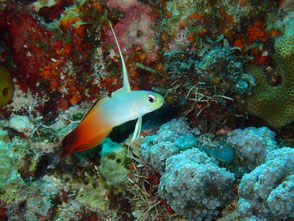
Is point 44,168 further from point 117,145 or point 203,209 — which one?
point 203,209

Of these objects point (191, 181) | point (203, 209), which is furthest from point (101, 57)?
point (203, 209)

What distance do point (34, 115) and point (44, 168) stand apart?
47.1 inches

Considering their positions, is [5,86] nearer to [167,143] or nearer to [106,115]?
[106,115]

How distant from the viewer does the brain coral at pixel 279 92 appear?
135 inches

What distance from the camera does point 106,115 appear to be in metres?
2.26

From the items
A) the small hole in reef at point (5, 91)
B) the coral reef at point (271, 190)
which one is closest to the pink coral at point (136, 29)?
the small hole in reef at point (5, 91)

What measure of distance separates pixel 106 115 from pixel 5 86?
3.26 m

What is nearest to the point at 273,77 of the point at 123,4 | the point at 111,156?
the point at 123,4

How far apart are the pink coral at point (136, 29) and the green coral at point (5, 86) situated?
8.08 ft

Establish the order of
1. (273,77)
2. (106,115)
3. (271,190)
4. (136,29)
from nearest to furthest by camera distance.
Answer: (271,190), (106,115), (273,77), (136,29)

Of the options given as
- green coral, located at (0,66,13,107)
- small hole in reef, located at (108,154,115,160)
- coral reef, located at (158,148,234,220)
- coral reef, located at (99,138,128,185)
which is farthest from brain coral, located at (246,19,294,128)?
green coral, located at (0,66,13,107)

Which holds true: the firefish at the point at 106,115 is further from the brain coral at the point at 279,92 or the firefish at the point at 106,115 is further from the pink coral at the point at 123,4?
the brain coral at the point at 279,92

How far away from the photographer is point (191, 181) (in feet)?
8.31

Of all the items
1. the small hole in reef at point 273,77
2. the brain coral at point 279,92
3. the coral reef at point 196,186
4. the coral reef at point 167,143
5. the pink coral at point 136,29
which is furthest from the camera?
the pink coral at point 136,29
